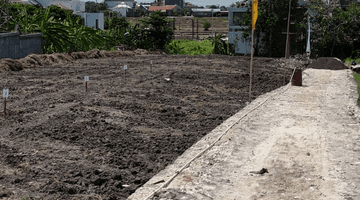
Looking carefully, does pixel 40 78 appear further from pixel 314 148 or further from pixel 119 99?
pixel 314 148

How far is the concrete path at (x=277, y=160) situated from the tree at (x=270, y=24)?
17079 millimetres

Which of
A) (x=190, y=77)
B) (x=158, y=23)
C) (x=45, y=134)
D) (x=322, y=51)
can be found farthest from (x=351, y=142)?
(x=158, y=23)

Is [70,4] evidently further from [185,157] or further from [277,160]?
[277,160]

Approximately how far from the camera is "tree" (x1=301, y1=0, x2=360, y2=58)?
2498cm

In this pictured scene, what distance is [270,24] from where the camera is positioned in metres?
26.4

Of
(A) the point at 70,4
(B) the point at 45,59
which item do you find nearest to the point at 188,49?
(B) the point at 45,59

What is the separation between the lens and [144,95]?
11.5 m

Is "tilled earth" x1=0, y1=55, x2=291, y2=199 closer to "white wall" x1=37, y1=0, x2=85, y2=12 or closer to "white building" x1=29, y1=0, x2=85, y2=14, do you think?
"white building" x1=29, y1=0, x2=85, y2=14

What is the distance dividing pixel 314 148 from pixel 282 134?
957 mm

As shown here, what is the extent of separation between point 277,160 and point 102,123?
363cm

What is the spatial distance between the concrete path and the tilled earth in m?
0.47

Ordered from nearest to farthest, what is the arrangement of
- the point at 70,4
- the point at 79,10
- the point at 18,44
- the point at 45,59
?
1. the point at 45,59
2. the point at 18,44
3. the point at 70,4
4. the point at 79,10

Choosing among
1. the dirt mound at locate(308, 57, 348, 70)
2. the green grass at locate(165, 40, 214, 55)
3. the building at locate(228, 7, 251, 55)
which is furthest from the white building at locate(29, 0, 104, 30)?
the dirt mound at locate(308, 57, 348, 70)

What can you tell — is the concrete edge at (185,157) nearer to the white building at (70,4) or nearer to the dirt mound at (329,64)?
the dirt mound at (329,64)
